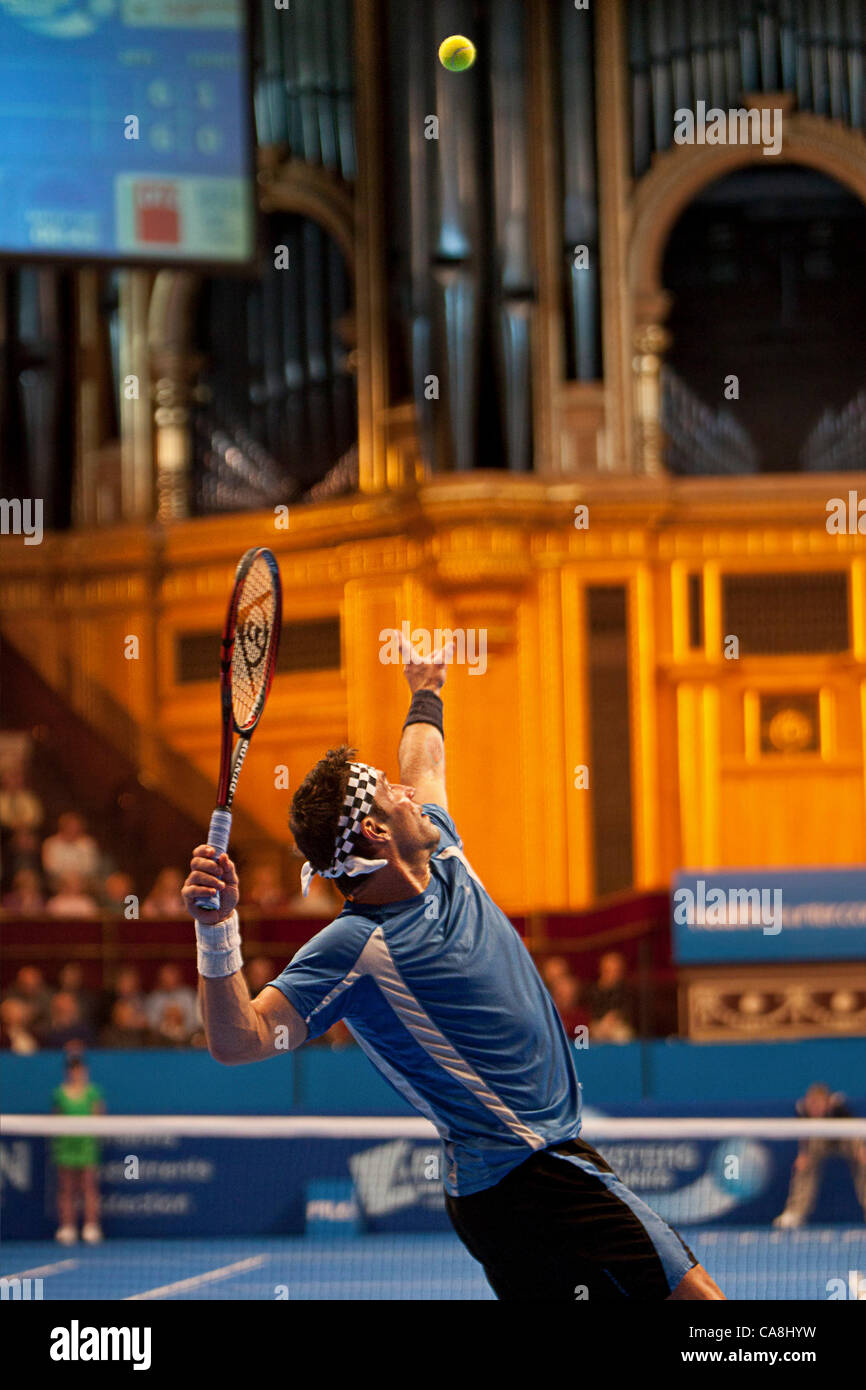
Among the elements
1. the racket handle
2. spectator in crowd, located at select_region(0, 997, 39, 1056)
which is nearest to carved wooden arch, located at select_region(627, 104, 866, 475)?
spectator in crowd, located at select_region(0, 997, 39, 1056)

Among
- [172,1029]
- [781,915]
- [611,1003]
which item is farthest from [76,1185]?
[781,915]

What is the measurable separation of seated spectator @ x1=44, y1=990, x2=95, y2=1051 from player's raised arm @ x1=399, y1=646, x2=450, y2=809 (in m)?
7.97

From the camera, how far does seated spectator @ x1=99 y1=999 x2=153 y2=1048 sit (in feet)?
40.3

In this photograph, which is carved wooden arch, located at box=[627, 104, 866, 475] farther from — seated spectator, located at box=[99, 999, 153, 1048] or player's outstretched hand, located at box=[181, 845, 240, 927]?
player's outstretched hand, located at box=[181, 845, 240, 927]

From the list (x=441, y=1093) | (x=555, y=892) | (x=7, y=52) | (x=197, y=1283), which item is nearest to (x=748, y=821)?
(x=555, y=892)

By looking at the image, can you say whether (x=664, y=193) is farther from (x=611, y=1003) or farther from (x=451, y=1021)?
(x=451, y=1021)

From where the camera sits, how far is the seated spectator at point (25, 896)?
13.1 metres

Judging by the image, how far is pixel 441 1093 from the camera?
3938mm

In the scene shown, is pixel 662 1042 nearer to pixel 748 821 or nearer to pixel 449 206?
pixel 748 821

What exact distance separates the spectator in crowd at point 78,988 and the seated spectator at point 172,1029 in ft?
2.08

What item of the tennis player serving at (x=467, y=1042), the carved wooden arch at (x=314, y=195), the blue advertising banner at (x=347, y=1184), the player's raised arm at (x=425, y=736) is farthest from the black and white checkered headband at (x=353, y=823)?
the carved wooden arch at (x=314, y=195)

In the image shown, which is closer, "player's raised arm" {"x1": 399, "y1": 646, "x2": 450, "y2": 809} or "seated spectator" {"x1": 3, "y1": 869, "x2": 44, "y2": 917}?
"player's raised arm" {"x1": 399, "y1": 646, "x2": 450, "y2": 809}

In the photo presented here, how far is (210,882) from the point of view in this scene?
367 cm

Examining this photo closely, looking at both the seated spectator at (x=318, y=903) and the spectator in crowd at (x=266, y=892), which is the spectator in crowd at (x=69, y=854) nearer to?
the spectator in crowd at (x=266, y=892)
